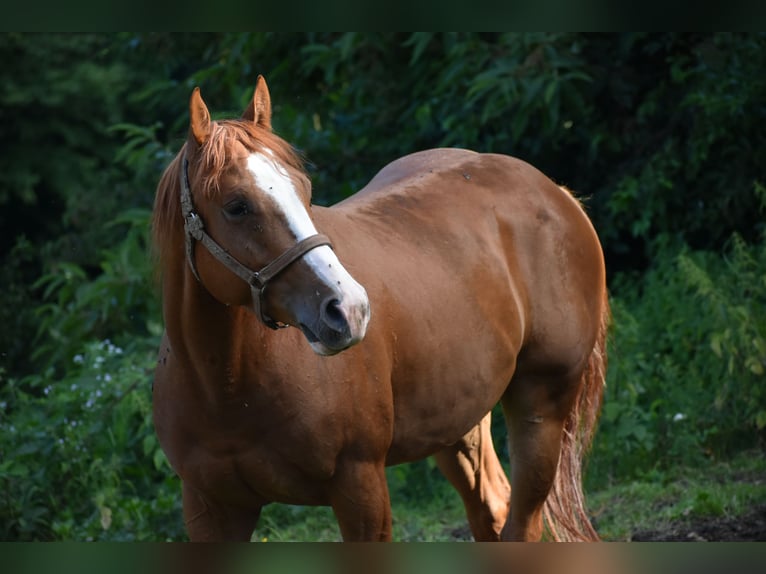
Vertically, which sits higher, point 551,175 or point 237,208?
point 237,208

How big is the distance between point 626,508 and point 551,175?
2.77 metres

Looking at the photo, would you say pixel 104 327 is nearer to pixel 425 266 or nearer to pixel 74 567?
pixel 425 266

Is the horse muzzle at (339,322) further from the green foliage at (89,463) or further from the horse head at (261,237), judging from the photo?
the green foliage at (89,463)

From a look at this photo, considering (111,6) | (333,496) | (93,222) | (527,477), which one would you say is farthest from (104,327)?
(111,6)

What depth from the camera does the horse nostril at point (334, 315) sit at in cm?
226

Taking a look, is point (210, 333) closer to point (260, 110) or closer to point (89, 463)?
point (260, 110)

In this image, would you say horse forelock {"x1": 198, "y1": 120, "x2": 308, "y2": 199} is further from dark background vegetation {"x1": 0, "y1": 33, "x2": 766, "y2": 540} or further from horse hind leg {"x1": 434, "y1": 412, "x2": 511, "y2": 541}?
dark background vegetation {"x1": 0, "y1": 33, "x2": 766, "y2": 540}

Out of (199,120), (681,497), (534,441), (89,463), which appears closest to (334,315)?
(199,120)

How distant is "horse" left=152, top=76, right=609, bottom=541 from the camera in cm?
245

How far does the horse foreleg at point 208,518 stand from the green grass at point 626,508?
198 centimetres

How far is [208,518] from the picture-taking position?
287 centimetres

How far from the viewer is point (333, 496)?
9.19 ft

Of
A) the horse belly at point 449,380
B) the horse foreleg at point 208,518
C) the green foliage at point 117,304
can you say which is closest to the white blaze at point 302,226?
the horse belly at point 449,380

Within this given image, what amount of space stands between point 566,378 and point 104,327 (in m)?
3.84
